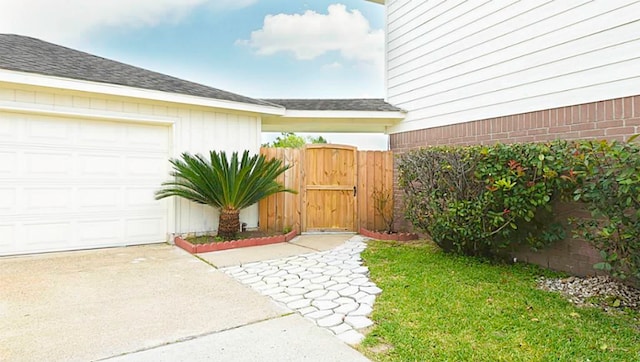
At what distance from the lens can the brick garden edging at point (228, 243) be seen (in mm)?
5949

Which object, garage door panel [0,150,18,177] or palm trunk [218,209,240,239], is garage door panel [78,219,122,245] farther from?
palm trunk [218,209,240,239]

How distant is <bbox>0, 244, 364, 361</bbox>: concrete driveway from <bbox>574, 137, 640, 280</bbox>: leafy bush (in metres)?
2.79

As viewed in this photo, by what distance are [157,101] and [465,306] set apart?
19.0ft

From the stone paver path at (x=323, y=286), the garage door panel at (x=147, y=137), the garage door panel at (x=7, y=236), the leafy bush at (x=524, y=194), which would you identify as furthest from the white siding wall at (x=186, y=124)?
the leafy bush at (x=524, y=194)

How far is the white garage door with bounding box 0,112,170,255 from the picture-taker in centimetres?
563

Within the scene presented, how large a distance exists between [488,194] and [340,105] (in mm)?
4552

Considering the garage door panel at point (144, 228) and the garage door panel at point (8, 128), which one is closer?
the garage door panel at point (8, 128)

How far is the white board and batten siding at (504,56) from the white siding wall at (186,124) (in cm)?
344

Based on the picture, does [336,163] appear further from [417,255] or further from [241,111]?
[417,255]

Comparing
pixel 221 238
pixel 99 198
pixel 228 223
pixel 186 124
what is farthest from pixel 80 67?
pixel 221 238

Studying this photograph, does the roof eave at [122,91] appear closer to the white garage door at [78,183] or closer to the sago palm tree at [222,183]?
the white garage door at [78,183]

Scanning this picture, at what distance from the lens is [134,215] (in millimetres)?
6570

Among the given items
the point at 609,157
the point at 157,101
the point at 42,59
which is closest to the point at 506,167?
the point at 609,157

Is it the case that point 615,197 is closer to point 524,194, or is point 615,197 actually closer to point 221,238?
point 524,194
